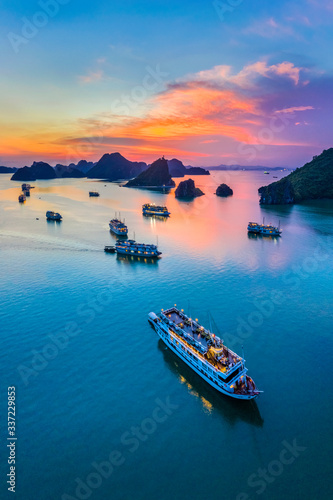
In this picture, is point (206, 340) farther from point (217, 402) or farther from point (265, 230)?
point (265, 230)

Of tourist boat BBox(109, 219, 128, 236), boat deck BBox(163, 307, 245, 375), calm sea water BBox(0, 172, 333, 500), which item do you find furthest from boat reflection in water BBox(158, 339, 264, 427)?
A: tourist boat BBox(109, 219, 128, 236)

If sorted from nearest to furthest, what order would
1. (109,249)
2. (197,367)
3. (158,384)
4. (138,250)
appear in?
(158,384)
(197,367)
(138,250)
(109,249)

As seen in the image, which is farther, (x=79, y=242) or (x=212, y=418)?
(x=79, y=242)

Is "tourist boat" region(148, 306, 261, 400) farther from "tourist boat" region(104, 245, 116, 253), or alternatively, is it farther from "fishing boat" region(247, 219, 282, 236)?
"fishing boat" region(247, 219, 282, 236)

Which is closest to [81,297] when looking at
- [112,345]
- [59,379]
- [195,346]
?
[112,345]

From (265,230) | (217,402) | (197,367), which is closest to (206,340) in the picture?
(197,367)

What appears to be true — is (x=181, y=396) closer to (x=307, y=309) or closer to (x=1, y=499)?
(x=1, y=499)
